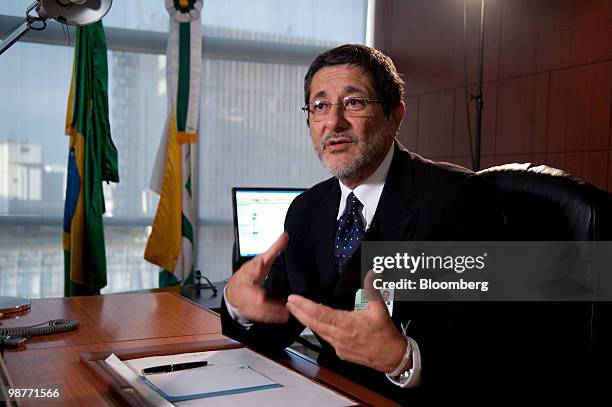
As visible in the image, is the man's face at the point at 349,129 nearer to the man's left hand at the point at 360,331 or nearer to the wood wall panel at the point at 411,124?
the man's left hand at the point at 360,331

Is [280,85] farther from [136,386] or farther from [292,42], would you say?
[136,386]

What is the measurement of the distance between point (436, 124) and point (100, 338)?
12.2 feet

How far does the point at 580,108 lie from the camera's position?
3617 mm

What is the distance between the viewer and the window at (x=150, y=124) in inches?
162

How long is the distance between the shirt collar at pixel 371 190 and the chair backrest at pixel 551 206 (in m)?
0.31

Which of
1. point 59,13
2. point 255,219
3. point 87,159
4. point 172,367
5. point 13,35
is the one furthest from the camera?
point 87,159

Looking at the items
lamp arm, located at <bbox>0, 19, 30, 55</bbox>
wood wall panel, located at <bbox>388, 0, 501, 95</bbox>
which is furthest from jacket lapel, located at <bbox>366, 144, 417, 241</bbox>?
wood wall panel, located at <bbox>388, 0, 501, 95</bbox>

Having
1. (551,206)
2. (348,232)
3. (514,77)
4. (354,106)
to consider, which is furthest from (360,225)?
(514,77)

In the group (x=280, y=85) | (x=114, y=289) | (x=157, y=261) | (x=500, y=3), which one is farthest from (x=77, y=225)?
(x=500, y=3)

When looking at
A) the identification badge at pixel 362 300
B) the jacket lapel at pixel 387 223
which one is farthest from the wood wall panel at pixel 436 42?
the identification badge at pixel 362 300

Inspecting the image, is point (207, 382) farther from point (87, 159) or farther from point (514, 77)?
point (514, 77)

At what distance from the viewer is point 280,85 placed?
4.88 m

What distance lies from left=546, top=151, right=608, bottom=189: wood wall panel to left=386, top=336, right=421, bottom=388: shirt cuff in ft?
8.99

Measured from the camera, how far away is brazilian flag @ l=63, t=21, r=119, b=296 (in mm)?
3529
